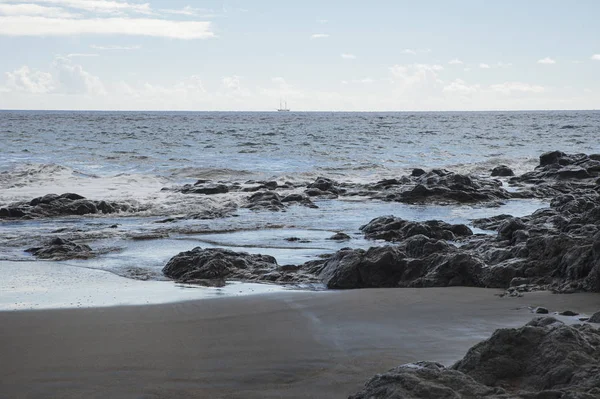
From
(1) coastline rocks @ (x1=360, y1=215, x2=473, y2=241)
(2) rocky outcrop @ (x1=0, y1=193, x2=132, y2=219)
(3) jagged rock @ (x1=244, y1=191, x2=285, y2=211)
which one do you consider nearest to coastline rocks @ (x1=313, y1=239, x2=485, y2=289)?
(1) coastline rocks @ (x1=360, y1=215, x2=473, y2=241)

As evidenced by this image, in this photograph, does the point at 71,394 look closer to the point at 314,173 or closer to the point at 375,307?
the point at 375,307

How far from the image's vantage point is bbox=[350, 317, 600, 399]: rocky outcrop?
2.78m

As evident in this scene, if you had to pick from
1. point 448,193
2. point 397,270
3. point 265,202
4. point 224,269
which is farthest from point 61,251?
point 448,193

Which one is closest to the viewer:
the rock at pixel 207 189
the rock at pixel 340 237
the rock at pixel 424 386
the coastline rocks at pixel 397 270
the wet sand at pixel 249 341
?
the rock at pixel 424 386

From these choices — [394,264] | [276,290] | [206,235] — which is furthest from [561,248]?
[206,235]

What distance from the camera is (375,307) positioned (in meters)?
5.56

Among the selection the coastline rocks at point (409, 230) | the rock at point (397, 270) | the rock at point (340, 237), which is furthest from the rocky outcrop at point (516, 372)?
the rock at point (340, 237)

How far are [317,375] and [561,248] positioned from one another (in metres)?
3.50

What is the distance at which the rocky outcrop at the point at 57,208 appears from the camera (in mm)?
13180

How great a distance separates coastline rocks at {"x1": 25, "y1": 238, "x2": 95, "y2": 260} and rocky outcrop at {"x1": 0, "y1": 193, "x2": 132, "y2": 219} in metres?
4.15

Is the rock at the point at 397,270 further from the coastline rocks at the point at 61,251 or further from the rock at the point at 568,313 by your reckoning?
the coastline rocks at the point at 61,251

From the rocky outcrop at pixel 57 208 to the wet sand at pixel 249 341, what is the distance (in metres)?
8.32

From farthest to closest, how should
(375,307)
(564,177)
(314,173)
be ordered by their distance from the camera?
(314,173) → (564,177) → (375,307)

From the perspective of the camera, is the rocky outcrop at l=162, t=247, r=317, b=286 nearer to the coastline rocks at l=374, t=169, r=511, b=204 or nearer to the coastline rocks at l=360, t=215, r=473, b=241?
the coastline rocks at l=360, t=215, r=473, b=241
